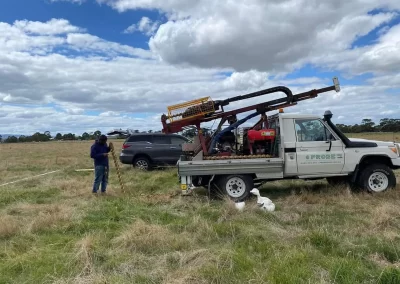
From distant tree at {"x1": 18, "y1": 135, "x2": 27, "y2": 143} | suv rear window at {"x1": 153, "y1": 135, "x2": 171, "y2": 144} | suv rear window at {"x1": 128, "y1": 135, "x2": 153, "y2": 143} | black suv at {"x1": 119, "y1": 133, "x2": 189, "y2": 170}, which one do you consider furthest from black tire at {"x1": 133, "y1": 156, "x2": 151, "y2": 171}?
distant tree at {"x1": 18, "y1": 135, "x2": 27, "y2": 143}

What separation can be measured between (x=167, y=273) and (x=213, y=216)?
2.86 m

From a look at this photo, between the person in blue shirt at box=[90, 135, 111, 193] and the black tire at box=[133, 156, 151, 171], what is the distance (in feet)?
19.6

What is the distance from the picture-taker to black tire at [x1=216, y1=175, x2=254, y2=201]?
9062 mm

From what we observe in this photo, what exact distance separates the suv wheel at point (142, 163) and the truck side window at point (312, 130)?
877 cm

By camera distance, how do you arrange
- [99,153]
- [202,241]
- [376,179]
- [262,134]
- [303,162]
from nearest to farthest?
1. [202,241]
2. [303,162]
3. [262,134]
4. [376,179]
5. [99,153]

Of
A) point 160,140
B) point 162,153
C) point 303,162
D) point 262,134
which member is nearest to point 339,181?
point 303,162

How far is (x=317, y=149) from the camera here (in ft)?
30.1

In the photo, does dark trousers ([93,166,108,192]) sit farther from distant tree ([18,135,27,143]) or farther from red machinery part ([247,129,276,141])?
distant tree ([18,135,27,143])

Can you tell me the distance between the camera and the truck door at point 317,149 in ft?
30.0

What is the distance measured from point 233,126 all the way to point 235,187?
4.90 feet

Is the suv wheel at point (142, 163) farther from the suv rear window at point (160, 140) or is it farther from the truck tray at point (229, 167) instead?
the truck tray at point (229, 167)

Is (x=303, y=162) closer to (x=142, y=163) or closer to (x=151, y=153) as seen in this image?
(x=151, y=153)

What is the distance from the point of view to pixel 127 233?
5738 mm

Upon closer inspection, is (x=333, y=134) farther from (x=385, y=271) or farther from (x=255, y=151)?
(x=385, y=271)
